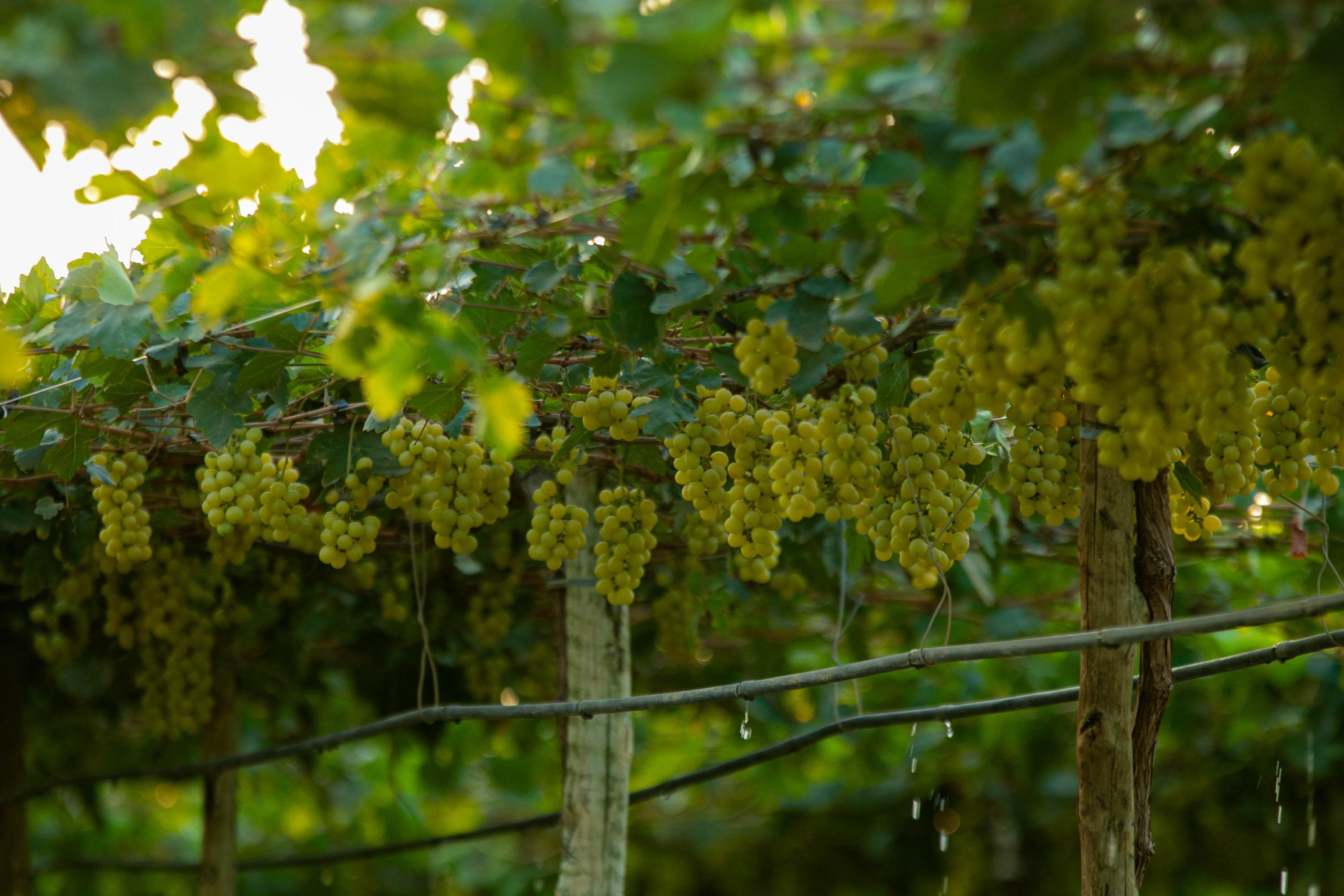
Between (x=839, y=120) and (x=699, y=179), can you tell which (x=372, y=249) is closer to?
(x=699, y=179)

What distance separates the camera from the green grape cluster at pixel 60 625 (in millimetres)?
3586

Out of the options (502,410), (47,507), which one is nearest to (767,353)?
(502,410)

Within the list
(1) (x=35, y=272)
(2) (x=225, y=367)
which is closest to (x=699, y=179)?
(2) (x=225, y=367)

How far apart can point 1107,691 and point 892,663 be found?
359 mm

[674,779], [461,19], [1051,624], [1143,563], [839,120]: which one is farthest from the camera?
[1051,624]

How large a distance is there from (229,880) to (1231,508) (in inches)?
125

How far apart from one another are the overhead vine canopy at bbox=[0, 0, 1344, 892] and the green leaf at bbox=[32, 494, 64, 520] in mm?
82

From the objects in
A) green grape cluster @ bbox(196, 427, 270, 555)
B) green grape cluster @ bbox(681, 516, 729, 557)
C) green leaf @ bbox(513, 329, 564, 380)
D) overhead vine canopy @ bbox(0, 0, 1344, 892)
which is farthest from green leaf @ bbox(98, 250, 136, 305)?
green grape cluster @ bbox(681, 516, 729, 557)

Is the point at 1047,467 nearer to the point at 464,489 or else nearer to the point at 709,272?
the point at 709,272

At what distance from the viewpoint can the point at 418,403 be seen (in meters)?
2.10

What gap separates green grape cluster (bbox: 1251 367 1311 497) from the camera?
1744mm

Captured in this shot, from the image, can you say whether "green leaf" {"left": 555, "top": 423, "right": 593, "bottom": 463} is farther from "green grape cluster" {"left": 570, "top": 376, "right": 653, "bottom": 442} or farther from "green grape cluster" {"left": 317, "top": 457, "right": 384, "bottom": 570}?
"green grape cluster" {"left": 317, "top": 457, "right": 384, "bottom": 570}

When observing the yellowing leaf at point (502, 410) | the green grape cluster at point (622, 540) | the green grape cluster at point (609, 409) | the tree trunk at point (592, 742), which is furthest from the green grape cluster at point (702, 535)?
the yellowing leaf at point (502, 410)

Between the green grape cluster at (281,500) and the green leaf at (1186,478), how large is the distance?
61.7 inches
